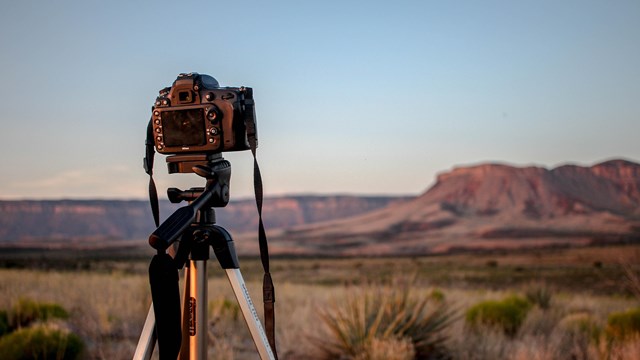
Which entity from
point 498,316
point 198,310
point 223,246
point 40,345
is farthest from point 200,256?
point 498,316

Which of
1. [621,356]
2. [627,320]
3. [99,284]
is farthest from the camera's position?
[99,284]

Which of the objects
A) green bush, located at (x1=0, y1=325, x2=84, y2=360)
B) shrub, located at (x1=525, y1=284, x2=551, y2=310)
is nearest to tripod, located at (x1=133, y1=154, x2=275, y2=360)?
green bush, located at (x1=0, y1=325, x2=84, y2=360)

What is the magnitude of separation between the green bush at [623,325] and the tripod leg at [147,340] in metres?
5.74

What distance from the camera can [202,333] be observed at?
2752 millimetres

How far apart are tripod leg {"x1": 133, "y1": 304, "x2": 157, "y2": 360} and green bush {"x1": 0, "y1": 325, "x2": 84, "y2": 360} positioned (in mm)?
3535

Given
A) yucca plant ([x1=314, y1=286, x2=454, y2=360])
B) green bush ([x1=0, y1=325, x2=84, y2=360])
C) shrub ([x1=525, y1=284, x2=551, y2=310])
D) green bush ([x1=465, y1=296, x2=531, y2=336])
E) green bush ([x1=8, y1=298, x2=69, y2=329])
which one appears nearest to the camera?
green bush ([x1=0, y1=325, x2=84, y2=360])

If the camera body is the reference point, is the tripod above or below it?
below

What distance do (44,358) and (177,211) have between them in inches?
168

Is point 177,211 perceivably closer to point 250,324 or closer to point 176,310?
point 176,310

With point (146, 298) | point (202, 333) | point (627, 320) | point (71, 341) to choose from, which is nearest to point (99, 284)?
point (146, 298)

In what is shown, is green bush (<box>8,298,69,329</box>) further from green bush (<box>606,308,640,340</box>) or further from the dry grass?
green bush (<box>606,308,640,340</box>)

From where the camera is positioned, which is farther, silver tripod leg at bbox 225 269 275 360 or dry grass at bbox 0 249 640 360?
dry grass at bbox 0 249 640 360

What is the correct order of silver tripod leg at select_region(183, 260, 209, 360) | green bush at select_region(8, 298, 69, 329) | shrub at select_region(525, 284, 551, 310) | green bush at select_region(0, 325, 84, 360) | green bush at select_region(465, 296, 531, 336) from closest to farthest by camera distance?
silver tripod leg at select_region(183, 260, 209, 360) → green bush at select_region(0, 325, 84, 360) → green bush at select_region(8, 298, 69, 329) → green bush at select_region(465, 296, 531, 336) → shrub at select_region(525, 284, 551, 310)

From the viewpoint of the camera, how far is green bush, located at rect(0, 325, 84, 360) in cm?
584
